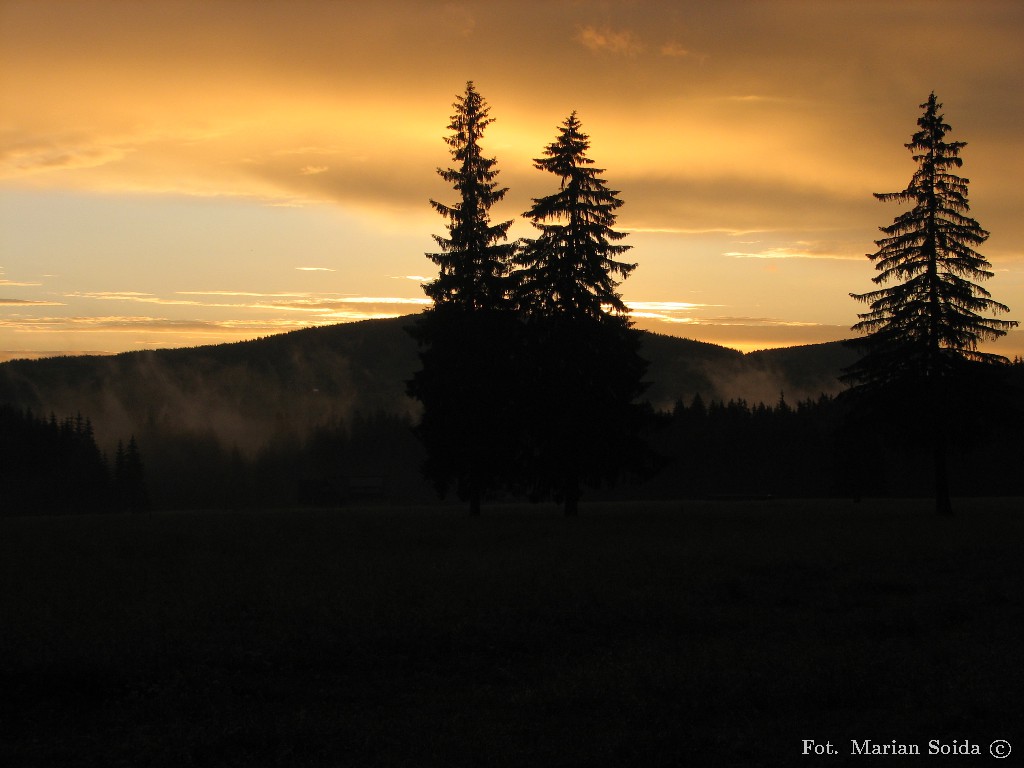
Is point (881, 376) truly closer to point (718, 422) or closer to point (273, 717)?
point (273, 717)

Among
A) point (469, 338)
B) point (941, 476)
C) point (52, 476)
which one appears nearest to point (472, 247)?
point (469, 338)

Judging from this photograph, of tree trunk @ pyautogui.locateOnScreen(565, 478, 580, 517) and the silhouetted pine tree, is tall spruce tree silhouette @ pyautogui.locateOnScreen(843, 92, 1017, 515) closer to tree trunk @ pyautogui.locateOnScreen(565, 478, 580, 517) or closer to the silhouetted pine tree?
tree trunk @ pyautogui.locateOnScreen(565, 478, 580, 517)

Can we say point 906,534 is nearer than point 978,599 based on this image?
No

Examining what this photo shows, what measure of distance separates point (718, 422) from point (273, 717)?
411 feet

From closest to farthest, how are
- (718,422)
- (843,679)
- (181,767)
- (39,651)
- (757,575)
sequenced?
(181,767), (843,679), (39,651), (757,575), (718,422)

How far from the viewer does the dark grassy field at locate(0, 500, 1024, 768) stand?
9.23 metres

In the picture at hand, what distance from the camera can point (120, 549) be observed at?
89.5 feet

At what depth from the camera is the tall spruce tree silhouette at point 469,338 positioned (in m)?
38.7

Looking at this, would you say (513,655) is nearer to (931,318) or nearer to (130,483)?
(931,318)

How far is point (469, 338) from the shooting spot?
39031 millimetres

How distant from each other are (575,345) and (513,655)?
81.5 feet

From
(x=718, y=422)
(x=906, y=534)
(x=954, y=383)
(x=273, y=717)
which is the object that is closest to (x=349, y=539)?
(x=906, y=534)

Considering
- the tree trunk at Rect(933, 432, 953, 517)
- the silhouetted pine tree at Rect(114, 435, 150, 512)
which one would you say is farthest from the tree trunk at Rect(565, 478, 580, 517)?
the silhouetted pine tree at Rect(114, 435, 150, 512)

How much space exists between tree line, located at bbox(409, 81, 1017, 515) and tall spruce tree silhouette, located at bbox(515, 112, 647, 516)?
0.06 metres
